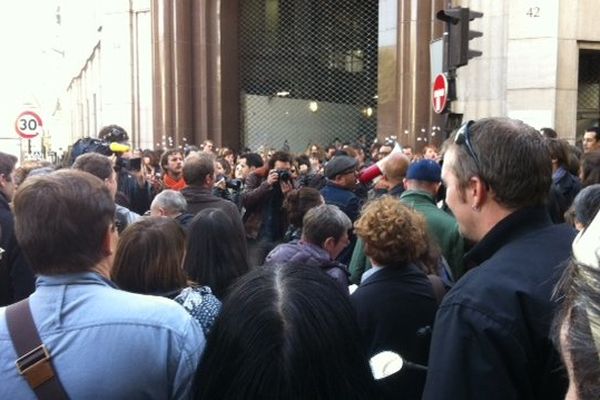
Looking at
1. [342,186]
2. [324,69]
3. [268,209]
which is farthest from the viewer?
[324,69]

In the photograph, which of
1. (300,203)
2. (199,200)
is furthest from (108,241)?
(300,203)

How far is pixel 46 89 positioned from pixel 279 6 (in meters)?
68.1

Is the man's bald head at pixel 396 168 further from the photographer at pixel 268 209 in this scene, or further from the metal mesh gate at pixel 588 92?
the metal mesh gate at pixel 588 92

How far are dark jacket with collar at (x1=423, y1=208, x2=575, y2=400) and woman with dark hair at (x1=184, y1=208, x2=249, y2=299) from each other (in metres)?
1.71

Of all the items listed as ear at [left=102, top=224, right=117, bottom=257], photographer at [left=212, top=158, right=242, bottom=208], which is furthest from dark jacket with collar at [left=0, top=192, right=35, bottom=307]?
photographer at [left=212, top=158, right=242, bottom=208]

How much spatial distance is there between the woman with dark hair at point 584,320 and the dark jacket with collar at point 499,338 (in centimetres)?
84

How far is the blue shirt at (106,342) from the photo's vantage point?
6.41ft

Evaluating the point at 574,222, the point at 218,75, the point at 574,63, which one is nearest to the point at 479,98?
the point at 574,63

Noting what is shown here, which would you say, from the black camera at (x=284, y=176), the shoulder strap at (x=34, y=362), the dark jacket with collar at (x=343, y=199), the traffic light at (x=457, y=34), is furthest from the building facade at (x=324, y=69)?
the shoulder strap at (x=34, y=362)

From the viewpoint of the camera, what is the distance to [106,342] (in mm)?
2014

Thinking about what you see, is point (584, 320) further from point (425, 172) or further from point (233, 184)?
point (233, 184)

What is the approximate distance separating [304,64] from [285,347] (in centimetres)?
1724

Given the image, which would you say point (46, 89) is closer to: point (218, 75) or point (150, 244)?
point (218, 75)

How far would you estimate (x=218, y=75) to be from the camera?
1670 cm
